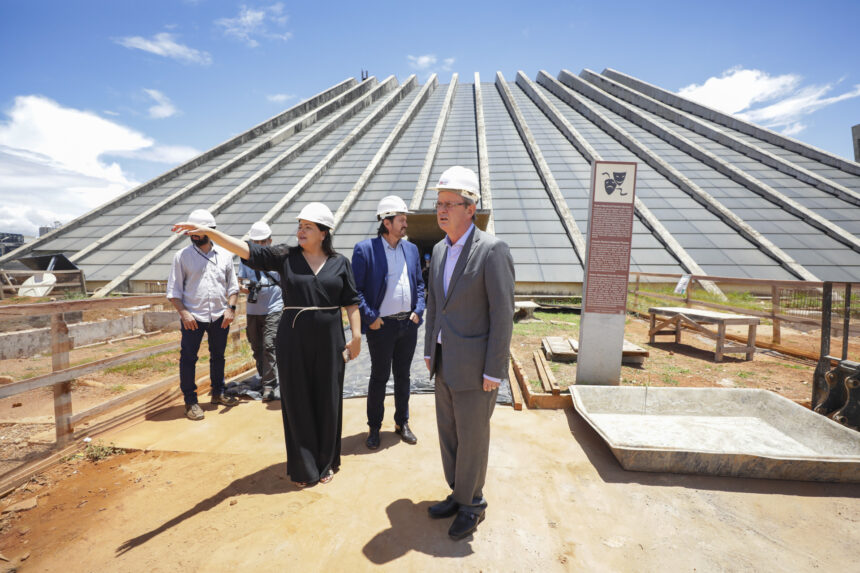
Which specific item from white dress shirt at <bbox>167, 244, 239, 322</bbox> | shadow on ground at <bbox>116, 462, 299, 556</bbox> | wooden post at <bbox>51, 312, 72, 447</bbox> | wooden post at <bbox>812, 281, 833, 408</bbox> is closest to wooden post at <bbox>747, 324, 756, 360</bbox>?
wooden post at <bbox>812, 281, 833, 408</bbox>

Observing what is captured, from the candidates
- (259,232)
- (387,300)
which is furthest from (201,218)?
(387,300)

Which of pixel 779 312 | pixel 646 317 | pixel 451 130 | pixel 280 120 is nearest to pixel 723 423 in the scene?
pixel 779 312

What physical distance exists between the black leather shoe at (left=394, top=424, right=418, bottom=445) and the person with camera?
75.8 inches

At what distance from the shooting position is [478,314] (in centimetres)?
239

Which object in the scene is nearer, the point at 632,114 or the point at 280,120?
the point at 632,114

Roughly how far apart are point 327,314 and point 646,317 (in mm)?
10835

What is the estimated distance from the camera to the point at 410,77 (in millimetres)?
37656

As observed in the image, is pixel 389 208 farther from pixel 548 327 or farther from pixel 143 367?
pixel 548 327

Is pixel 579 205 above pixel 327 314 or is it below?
above

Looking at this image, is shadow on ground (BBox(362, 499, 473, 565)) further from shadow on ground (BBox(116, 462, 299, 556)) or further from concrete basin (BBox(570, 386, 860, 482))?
concrete basin (BBox(570, 386, 860, 482))

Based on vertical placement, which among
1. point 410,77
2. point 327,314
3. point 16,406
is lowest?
point 16,406

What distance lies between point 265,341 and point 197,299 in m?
1.06

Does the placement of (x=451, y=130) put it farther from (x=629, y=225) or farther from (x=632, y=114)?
(x=629, y=225)

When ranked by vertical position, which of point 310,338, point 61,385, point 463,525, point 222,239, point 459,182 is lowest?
point 463,525
